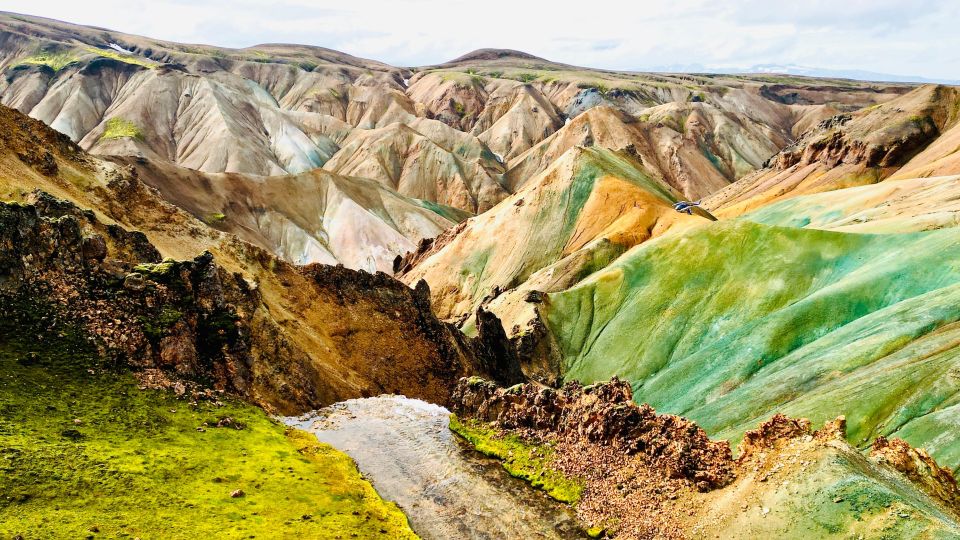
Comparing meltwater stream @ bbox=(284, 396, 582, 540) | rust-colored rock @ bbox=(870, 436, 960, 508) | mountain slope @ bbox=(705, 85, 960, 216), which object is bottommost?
meltwater stream @ bbox=(284, 396, 582, 540)

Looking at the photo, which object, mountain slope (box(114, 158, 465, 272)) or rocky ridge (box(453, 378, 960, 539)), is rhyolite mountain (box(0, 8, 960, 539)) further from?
mountain slope (box(114, 158, 465, 272))

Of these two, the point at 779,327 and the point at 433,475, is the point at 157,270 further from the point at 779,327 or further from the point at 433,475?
the point at 779,327

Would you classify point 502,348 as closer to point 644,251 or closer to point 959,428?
point 644,251

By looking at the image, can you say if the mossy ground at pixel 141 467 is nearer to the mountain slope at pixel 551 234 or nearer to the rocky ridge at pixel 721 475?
the rocky ridge at pixel 721 475

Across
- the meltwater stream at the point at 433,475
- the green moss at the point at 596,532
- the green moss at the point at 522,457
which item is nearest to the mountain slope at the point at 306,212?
the meltwater stream at the point at 433,475

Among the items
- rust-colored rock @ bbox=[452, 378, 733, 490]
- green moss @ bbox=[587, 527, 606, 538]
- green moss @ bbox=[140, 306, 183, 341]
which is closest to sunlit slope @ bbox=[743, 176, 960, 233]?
rust-colored rock @ bbox=[452, 378, 733, 490]

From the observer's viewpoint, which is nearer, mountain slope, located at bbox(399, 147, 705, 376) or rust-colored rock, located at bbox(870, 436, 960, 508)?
rust-colored rock, located at bbox(870, 436, 960, 508)
